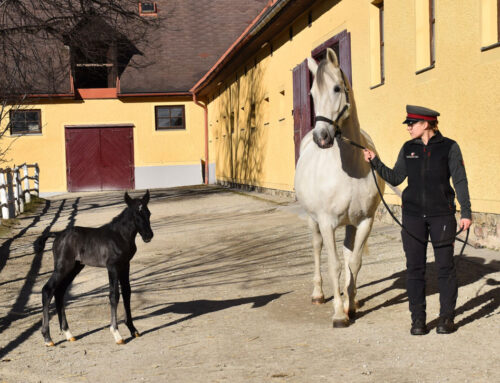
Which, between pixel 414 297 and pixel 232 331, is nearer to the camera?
pixel 414 297

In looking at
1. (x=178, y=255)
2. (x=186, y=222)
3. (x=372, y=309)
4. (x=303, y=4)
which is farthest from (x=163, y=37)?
(x=372, y=309)

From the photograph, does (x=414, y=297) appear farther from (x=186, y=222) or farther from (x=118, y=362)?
(x=186, y=222)

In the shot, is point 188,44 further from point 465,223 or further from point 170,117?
point 465,223

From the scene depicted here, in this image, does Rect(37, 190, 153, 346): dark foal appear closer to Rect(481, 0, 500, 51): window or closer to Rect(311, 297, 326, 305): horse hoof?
Rect(311, 297, 326, 305): horse hoof

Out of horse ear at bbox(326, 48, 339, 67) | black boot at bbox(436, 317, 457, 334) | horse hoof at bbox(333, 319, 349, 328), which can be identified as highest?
horse ear at bbox(326, 48, 339, 67)

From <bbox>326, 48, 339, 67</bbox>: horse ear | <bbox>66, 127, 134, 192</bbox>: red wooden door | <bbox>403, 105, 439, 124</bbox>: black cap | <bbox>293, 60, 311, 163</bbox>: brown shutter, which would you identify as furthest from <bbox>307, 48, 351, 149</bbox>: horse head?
<bbox>66, 127, 134, 192</bbox>: red wooden door

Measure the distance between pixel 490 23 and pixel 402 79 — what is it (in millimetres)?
2853

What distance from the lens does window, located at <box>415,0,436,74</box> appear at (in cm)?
1036

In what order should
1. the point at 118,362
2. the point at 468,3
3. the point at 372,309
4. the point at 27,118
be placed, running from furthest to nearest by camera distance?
the point at 27,118 < the point at 468,3 < the point at 372,309 < the point at 118,362

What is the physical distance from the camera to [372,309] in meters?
6.00

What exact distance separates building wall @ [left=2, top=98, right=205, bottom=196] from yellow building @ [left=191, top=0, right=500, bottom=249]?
8.65m

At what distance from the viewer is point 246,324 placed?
5656 millimetres

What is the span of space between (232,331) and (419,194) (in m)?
1.83

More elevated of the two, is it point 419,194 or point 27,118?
point 27,118
